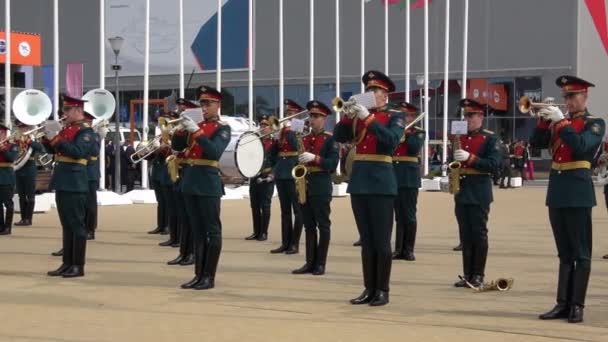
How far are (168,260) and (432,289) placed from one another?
409 centimetres

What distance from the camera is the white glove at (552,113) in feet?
28.9

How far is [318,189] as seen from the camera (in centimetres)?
1238

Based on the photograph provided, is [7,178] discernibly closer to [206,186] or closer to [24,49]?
[206,186]

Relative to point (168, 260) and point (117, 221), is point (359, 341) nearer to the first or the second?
point (168, 260)

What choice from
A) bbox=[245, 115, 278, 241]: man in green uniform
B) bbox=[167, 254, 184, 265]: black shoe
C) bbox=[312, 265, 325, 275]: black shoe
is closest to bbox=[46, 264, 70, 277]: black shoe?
bbox=[167, 254, 184, 265]: black shoe

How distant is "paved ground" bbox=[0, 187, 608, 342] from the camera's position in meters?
8.33

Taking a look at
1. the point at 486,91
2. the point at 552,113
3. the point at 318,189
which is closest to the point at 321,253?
the point at 318,189

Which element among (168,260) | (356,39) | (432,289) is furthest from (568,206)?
(356,39)

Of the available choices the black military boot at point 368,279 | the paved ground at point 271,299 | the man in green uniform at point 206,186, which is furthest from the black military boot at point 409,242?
the black military boot at point 368,279

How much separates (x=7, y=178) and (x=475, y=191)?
9.13m

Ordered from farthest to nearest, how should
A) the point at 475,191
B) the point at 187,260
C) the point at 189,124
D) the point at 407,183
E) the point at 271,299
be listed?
the point at 407,183 < the point at 187,260 < the point at 475,191 < the point at 189,124 < the point at 271,299

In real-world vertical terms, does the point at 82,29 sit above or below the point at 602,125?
above

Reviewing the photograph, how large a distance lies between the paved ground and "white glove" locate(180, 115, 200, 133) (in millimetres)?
1591

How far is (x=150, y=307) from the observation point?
955 cm
